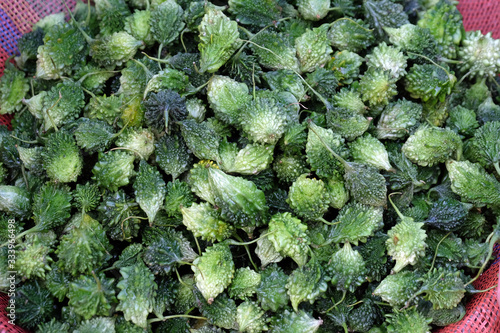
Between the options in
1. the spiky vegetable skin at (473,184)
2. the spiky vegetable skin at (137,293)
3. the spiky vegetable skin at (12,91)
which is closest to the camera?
the spiky vegetable skin at (137,293)

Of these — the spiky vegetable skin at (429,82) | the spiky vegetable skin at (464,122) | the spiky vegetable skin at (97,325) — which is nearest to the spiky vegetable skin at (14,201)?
the spiky vegetable skin at (97,325)

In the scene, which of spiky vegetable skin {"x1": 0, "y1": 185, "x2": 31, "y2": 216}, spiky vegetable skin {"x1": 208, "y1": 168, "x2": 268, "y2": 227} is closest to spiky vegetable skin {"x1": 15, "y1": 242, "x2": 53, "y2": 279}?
spiky vegetable skin {"x1": 0, "y1": 185, "x2": 31, "y2": 216}

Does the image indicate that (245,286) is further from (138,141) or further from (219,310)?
(138,141)

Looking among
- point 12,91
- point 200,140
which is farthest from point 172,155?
point 12,91

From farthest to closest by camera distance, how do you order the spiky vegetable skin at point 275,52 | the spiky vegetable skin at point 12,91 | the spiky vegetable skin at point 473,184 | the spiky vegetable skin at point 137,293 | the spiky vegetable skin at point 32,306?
the spiky vegetable skin at point 12,91 → the spiky vegetable skin at point 275,52 → the spiky vegetable skin at point 473,184 → the spiky vegetable skin at point 32,306 → the spiky vegetable skin at point 137,293

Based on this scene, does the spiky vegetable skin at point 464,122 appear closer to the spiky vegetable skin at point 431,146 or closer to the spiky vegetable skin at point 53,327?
the spiky vegetable skin at point 431,146

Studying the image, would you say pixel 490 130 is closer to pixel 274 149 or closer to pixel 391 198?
pixel 391 198
